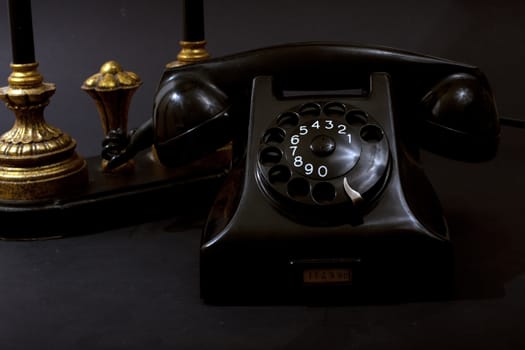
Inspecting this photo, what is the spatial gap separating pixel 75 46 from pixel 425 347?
1720mm

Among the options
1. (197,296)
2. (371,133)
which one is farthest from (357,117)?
(197,296)

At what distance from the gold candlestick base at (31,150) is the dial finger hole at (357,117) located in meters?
0.42

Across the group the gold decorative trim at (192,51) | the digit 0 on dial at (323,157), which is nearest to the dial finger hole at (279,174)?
the digit 0 on dial at (323,157)

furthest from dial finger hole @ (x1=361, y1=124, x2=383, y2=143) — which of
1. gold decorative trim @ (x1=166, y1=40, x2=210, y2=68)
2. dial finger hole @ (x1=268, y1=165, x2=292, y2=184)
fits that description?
gold decorative trim @ (x1=166, y1=40, x2=210, y2=68)

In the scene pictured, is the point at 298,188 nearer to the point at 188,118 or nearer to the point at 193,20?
the point at 188,118

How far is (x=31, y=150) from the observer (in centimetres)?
115

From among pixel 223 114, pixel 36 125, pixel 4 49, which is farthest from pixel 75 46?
pixel 223 114

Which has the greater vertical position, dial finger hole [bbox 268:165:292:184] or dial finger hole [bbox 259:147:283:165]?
dial finger hole [bbox 259:147:283:165]

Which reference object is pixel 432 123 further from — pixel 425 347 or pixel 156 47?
pixel 156 47

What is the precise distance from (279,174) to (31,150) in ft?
1.28

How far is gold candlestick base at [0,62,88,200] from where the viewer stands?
1.14 meters

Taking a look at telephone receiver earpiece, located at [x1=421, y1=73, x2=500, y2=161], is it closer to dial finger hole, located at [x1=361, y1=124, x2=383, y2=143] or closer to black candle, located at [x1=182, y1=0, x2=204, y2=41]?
dial finger hole, located at [x1=361, y1=124, x2=383, y2=143]

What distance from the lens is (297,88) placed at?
3.52ft

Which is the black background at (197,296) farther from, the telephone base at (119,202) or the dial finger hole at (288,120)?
the dial finger hole at (288,120)
